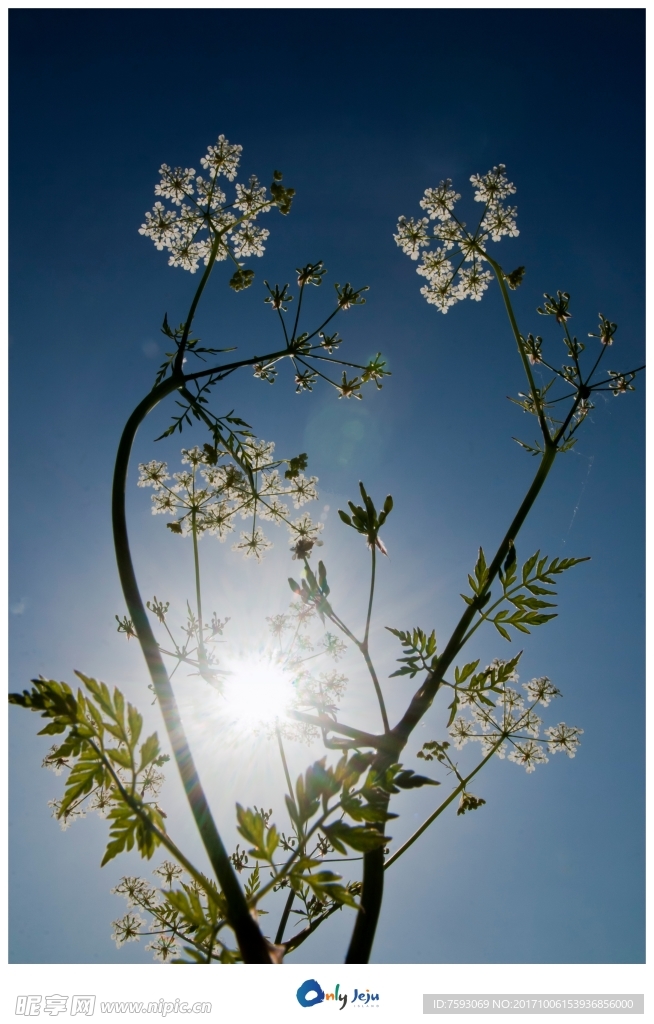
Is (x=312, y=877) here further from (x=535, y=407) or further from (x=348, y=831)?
(x=535, y=407)

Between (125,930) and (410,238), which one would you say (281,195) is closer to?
(410,238)

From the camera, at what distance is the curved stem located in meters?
1.46

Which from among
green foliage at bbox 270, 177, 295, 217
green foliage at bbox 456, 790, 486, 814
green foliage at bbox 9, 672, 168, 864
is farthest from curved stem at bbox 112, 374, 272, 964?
green foliage at bbox 270, 177, 295, 217

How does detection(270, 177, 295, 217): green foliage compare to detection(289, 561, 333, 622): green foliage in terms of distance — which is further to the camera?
detection(270, 177, 295, 217): green foliage

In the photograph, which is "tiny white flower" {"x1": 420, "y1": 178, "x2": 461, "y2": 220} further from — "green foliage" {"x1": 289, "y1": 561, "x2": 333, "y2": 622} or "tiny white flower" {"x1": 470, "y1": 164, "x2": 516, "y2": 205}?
"green foliage" {"x1": 289, "y1": 561, "x2": 333, "y2": 622}

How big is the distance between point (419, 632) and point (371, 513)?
517 millimetres

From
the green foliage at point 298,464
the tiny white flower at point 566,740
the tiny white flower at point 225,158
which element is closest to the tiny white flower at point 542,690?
the tiny white flower at point 566,740

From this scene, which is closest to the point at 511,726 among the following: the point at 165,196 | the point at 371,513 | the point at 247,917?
the point at 371,513

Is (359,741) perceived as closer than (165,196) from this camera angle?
Yes

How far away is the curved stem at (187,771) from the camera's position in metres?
1.46

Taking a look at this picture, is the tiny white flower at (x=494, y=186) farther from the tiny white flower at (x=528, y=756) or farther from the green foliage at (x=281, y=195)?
the tiny white flower at (x=528, y=756)
